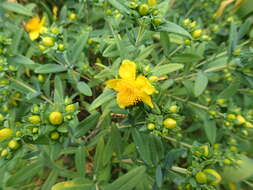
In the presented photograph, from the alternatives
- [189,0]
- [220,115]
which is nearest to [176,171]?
[220,115]

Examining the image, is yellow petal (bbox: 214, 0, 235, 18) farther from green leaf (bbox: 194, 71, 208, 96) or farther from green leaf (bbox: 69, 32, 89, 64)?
green leaf (bbox: 69, 32, 89, 64)

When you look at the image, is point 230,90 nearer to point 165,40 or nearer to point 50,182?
point 165,40

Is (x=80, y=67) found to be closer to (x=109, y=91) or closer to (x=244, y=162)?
(x=109, y=91)

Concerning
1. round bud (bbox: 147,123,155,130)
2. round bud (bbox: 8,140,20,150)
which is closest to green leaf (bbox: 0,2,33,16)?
round bud (bbox: 8,140,20,150)

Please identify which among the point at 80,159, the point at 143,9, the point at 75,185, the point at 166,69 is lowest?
the point at 75,185

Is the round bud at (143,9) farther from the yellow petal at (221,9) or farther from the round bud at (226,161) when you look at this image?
the yellow petal at (221,9)

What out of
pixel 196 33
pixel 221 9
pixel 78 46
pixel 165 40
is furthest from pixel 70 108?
pixel 221 9
